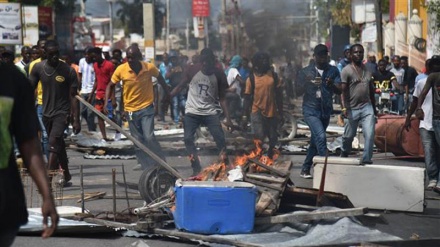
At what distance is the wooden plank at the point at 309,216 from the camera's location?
27.4 feet

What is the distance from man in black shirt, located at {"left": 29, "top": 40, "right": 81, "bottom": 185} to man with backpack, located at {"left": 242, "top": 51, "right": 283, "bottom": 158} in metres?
3.85

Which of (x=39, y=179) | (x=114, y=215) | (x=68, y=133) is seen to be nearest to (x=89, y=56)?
(x=68, y=133)

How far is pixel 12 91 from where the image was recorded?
4.64 metres

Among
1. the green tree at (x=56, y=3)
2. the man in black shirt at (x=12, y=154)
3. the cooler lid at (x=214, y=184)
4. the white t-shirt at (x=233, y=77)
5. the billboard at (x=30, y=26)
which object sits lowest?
the cooler lid at (x=214, y=184)

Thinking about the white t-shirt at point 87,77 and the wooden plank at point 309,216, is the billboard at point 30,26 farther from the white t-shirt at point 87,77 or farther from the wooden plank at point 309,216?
the wooden plank at point 309,216

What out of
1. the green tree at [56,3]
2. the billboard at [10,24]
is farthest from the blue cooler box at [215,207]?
the green tree at [56,3]

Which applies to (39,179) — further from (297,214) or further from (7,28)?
(7,28)

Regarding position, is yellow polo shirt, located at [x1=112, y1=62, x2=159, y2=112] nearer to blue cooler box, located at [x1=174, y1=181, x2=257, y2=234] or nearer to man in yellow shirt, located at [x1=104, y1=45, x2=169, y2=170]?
man in yellow shirt, located at [x1=104, y1=45, x2=169, y2=170]

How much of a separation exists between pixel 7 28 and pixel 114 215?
1995 cm

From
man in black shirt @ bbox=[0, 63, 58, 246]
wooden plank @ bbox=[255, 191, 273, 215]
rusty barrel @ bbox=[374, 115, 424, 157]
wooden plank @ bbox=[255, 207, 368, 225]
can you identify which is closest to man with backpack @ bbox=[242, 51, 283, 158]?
rusty barrel @ bbox=[374, 115, 424, 157]

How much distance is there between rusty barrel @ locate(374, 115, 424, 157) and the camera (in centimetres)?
1496

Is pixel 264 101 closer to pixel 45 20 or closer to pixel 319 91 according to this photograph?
pixel 319 91

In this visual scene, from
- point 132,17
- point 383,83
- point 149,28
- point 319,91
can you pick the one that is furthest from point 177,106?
point 132,17

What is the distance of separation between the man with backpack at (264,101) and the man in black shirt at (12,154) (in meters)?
9.80
